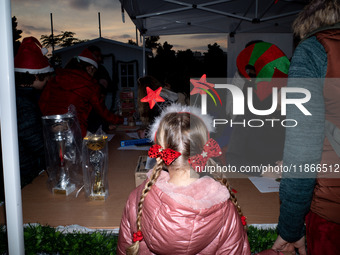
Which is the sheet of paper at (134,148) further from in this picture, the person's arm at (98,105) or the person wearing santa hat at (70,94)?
the person's arm at (98,105)

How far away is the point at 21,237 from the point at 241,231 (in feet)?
2.60

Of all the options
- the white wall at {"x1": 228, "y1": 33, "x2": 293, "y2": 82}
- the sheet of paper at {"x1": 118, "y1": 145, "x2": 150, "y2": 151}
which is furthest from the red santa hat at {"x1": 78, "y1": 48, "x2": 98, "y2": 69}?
the white wall at {"x1": 228, "y1": 33, "x2": 293, "y2": 82}

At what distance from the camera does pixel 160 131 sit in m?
1.15

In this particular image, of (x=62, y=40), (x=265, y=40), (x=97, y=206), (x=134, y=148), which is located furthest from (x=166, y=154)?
(x=62, y=40)

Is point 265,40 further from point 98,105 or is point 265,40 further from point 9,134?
point 9,134

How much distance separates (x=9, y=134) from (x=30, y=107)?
124 centimetres

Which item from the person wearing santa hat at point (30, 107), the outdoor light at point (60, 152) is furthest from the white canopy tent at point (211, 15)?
the outdoor light at point (60, 152)

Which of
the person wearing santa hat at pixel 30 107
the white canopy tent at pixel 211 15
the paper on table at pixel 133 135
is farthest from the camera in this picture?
the white canopy tent at pixel 211 15

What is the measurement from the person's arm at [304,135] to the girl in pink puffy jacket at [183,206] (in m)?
0.21

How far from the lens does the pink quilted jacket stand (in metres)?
0.95

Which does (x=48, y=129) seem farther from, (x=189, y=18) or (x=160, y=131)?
(x=189, y=18)

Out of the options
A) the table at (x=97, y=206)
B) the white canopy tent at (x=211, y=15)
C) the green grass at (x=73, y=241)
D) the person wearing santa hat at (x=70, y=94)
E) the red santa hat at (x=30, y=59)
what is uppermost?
the white canopy tent at (x=211, y=15)

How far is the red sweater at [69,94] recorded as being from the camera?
2.46 m

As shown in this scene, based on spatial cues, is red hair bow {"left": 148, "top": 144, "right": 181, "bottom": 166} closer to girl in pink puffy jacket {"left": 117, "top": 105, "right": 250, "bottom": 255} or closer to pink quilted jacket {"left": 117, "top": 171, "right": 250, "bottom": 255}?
girl in pink puffy jacket {"left": 117, "top": 105, "right": 250, "bottom": 255}
